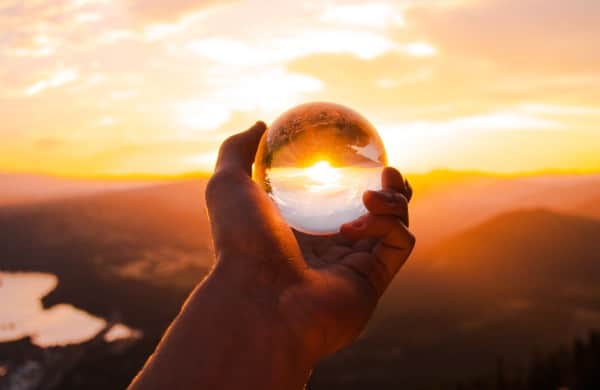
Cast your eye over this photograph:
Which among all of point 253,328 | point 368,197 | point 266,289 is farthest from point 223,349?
point 368,197

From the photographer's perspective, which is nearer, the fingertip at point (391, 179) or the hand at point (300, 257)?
the hand at point (300, 257)

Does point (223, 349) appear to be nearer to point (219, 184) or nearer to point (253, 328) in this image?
point (253, 328)

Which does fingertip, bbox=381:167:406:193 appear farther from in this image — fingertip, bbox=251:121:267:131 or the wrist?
the wrist

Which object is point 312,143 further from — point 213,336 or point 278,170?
point 213,336

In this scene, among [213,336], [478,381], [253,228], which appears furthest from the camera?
[478,381]

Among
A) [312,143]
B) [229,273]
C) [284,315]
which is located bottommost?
[284,315]

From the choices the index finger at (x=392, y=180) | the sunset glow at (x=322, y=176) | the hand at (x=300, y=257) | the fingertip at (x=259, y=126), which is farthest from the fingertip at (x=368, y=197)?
the fingertip at (x=259, y=126)

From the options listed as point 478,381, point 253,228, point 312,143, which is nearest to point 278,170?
point 312,143

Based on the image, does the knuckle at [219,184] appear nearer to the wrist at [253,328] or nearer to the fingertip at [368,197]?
the wrist at [253,328]
